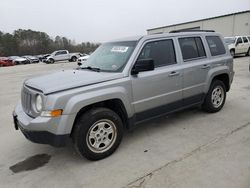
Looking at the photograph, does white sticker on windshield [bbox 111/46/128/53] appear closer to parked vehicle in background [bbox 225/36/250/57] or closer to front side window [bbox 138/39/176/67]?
front side window [bbox 138/39/176/67]

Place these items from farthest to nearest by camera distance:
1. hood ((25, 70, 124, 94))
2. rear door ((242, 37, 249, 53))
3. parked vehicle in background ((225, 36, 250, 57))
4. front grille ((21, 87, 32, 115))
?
rear door ((242, 37, 249, 53))
parked vehicle in background ((225, 36, 250, 57))
front grille ((21, 87, 32, 115))
hood ((25, 70, 124, 94))

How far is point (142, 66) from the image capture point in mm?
3463

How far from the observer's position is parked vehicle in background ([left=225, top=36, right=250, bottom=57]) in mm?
17844

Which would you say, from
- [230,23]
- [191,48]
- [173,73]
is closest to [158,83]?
[173,73]

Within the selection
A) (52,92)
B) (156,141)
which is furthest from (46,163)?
(156,141)

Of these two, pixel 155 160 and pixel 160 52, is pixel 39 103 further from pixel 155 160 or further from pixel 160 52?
pixel 160 52

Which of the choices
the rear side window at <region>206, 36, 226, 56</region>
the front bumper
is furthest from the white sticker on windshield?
the rear side window at <region>206, 36, 226, 56</region>

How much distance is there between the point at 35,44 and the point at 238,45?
187 ft

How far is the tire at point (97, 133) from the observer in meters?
3.10

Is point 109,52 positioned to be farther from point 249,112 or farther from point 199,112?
point 249,112

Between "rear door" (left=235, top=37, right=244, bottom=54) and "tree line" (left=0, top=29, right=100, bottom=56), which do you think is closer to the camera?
"rear door" (left=235, top=37, right=244, bottom=54)

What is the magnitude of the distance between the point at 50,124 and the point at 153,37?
89.4 inches

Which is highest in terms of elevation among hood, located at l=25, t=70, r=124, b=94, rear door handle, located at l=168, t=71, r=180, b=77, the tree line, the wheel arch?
the tree line

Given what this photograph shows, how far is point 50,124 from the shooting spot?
2904 mm
